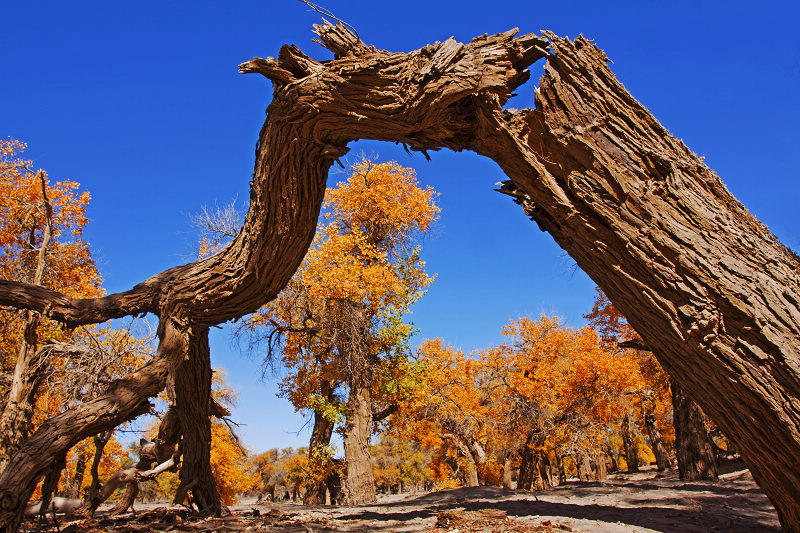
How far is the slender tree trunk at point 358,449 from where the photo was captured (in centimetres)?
1191

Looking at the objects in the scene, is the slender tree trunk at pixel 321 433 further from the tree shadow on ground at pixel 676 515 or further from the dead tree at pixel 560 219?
the dead tree at pixel 560 219

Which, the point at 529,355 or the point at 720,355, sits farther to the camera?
the point at 529,355

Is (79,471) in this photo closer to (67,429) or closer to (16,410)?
(16,410)

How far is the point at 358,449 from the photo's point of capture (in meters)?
12.3

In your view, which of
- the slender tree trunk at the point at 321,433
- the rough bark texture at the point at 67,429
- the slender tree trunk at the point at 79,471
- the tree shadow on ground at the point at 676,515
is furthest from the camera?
the slender tree trunk at the point at 321,433

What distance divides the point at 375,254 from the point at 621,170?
394 inches

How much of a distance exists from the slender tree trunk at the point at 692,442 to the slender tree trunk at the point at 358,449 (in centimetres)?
836

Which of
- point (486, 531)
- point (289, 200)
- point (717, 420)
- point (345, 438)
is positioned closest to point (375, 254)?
point (345, 438)

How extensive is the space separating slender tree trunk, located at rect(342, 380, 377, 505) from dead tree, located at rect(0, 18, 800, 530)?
27.0ft

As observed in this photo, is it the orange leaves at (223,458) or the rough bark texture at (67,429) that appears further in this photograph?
the orange leaves at (223,458)

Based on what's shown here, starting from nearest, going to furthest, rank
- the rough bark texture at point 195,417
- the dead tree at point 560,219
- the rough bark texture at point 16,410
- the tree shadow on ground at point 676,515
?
the dead tree at point 560,219 → the tree shadow on ground at point 676,515 → the rough bark texture at point 195,417 → the rough bark texture at point 16,410

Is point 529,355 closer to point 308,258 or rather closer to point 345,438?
point 345,438

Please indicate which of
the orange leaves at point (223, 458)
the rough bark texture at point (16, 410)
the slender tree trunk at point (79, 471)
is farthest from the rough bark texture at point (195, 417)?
the orange leaves at point (223, 458)

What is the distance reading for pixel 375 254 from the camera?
13109 millimetres
